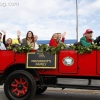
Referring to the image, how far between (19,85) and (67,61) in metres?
1.29

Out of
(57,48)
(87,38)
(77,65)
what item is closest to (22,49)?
(57,48)

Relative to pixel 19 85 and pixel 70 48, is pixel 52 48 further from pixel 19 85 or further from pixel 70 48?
pixel 19 85

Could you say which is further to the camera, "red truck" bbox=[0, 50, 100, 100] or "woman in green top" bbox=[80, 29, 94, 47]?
"woman in green top" bbox=[80, 29, 94, 47]

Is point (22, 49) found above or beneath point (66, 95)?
above

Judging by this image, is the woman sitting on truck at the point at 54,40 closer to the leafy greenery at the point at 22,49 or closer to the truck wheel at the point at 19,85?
the leafy greenery at the point at 22,49

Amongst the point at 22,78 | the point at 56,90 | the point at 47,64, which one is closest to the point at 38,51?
the point at 47,64

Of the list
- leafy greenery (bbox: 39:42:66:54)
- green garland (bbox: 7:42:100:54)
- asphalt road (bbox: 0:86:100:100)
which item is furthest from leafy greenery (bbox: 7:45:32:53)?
asphalt road (bbox: 0:86:100:100)

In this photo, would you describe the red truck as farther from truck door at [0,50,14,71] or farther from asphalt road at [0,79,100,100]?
asphalt road at [0,79,100,100]

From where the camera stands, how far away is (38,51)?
5734mm

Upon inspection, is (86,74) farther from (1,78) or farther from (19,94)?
(1,78)

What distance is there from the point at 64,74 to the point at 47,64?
1.49 ft

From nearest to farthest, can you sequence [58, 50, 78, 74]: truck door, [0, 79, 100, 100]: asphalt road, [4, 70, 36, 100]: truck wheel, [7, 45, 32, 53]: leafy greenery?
[58, 50, 78, 74]: truck door
[4, 70, 36, 100]: truck wheel
[7, 45, 32, 53]: leafy greenery
[0, 79, 100, 100]: asphalt road

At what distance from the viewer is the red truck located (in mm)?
5480

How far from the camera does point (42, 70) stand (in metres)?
5.80
